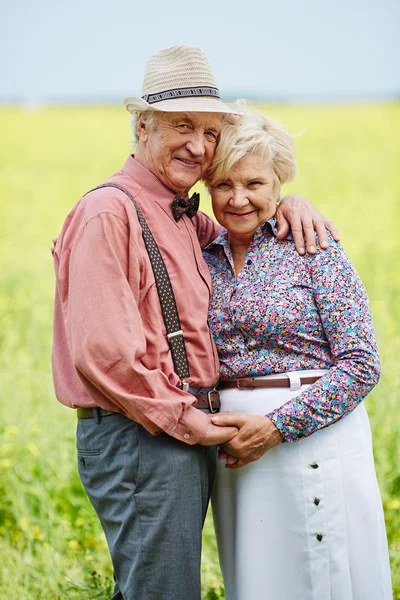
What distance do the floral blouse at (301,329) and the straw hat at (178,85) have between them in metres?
0.62

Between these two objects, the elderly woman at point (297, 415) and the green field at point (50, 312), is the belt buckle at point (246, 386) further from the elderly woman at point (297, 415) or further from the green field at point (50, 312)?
the green field at point (50, 312)

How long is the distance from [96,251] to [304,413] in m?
0.95

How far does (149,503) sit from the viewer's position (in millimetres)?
2670

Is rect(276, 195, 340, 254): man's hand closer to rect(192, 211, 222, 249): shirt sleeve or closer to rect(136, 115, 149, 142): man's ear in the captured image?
rect(192, 211, 222, 249): shirt sleeve

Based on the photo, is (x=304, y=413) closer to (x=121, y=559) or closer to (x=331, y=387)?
(x=331, y=387)

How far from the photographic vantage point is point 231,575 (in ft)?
10.5

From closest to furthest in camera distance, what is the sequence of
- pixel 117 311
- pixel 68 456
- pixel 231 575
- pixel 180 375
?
pixel 117 311 → pixel 180 375 → pixel 231 575 → pixel 68 456

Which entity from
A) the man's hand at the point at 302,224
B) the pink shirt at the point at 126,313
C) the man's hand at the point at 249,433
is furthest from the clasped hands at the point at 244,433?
the man's hand at the point at 302,224

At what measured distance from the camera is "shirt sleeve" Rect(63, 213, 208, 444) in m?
2.49

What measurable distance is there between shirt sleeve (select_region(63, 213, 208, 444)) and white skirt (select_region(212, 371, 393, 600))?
0.49m

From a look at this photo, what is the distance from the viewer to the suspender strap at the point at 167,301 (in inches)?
105

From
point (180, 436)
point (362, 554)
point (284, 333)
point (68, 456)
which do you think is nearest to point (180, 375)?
point (180, 436)

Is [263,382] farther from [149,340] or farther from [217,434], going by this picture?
[149,340]

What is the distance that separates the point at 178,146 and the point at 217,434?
41.8 inches
